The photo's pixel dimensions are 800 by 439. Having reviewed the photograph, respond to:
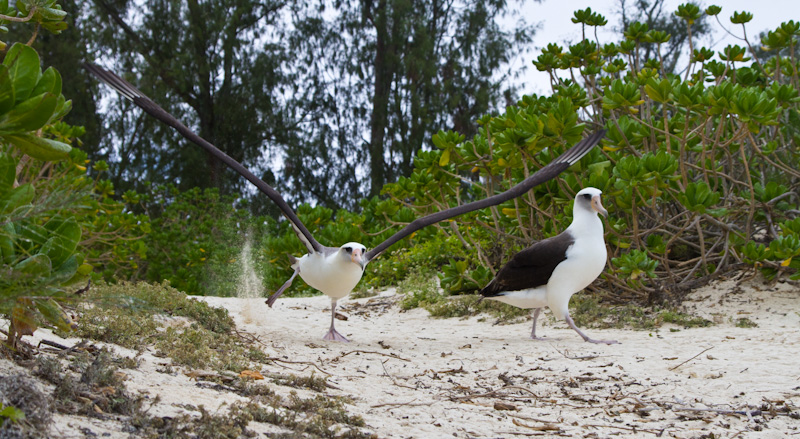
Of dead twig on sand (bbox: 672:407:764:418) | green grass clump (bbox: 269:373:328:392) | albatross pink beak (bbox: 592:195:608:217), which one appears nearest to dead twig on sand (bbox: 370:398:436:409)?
green grass clump (bbox: 269:373:328:392)

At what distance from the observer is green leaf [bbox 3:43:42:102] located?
80.0 inches

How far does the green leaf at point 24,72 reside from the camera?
80.0 inches

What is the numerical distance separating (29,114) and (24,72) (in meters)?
0.16

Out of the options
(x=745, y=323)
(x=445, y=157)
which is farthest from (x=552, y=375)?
(x=445, y=157)

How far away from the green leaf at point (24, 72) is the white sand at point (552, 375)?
0.99 meters

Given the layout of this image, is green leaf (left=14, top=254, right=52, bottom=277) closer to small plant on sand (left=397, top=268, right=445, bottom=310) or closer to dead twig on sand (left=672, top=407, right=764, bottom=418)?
dead twig on sand (left=672, top=407, right=764, bottom=418)

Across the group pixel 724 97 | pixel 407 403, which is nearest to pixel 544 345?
pixel 407 403

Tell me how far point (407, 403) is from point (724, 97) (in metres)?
3.34

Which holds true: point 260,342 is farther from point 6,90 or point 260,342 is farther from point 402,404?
point 6,90

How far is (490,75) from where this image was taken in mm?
16922

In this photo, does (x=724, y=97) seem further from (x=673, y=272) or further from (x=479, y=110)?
(x=479, y=110)

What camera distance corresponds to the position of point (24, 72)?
2.05 meters

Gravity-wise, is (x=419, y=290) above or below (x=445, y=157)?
below

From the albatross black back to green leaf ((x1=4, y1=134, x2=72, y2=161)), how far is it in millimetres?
3609
